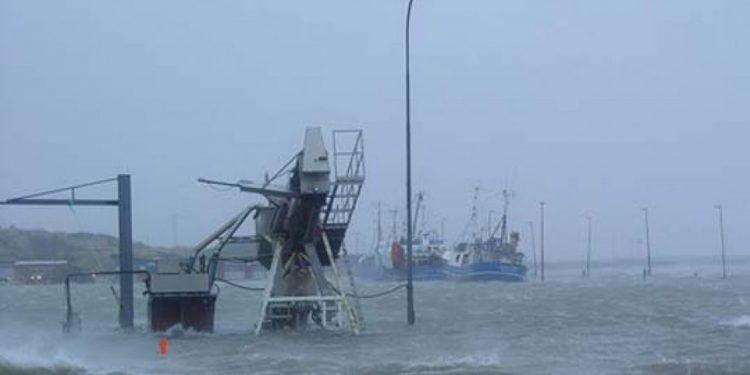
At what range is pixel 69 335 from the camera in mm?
39281

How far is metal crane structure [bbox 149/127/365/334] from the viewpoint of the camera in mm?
41375

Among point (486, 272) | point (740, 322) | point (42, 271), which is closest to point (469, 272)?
point (486, 272)

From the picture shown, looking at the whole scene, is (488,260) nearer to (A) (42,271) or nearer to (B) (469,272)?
(B) (469,272)

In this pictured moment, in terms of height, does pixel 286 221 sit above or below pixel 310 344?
above

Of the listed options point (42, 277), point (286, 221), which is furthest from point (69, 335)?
point (42, 277)

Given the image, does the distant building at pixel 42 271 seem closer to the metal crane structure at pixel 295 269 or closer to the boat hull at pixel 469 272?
the boat hull at pixel 469 272

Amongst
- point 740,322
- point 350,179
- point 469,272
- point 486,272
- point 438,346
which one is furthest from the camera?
→ point 469,272

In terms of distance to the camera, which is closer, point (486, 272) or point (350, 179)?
point (350, 179)

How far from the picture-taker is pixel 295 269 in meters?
43.9

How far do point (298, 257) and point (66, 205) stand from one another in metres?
7.33

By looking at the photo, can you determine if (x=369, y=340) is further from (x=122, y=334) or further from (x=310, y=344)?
(x=122, y=334)

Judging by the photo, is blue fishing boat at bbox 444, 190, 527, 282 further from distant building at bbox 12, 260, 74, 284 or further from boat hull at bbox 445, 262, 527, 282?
distant building at bbox 12, 260, 74, 284

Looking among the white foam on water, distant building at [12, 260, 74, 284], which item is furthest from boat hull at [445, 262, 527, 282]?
the white foam on water

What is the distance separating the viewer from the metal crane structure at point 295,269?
4138 centimetres
